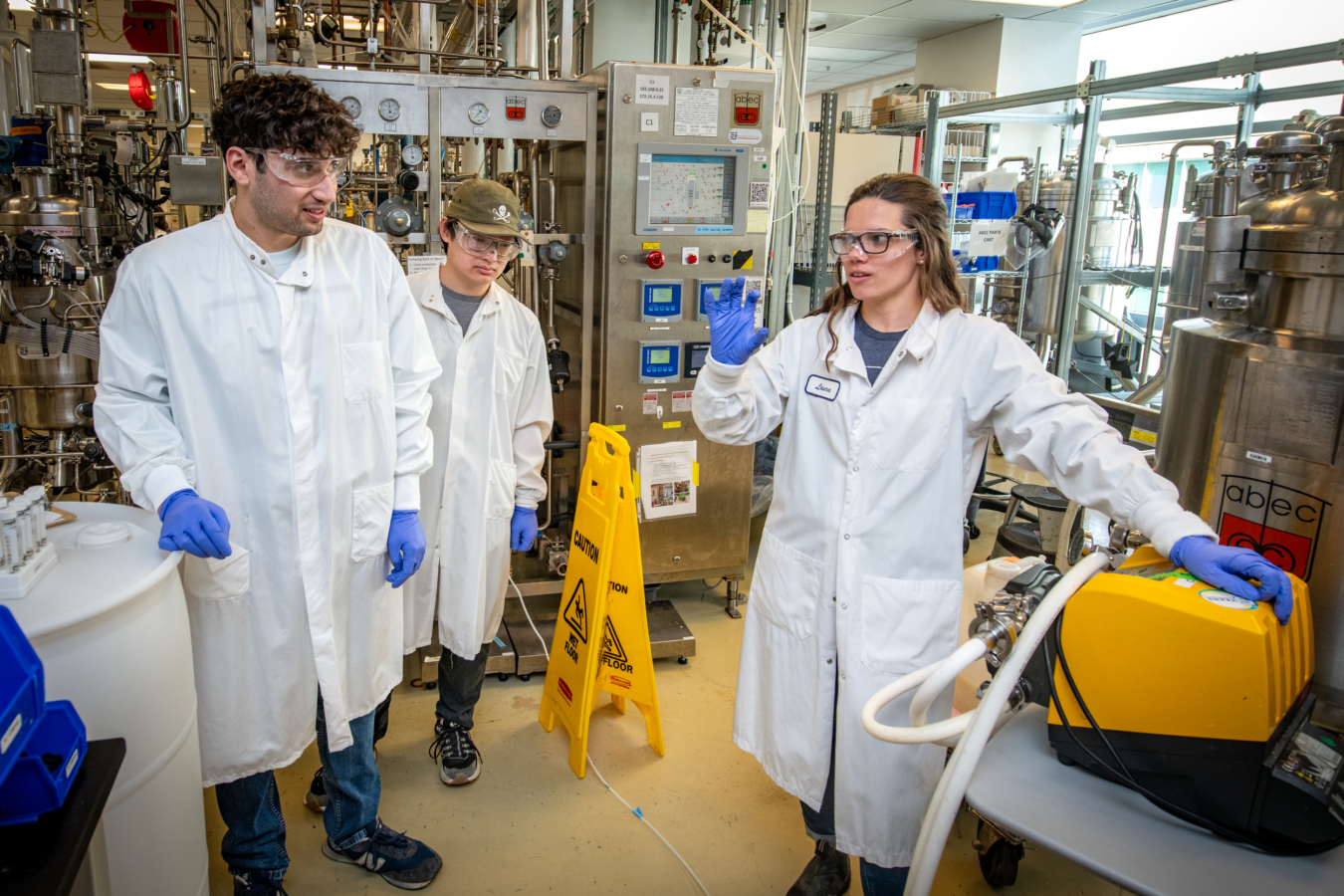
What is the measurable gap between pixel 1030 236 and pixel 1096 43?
142 inches

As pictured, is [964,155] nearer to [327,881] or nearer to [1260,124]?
[1260,124]

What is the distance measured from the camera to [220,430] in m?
1.60

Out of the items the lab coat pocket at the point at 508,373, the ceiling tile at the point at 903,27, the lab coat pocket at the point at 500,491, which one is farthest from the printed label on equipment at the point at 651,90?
the ceiling tile at the point at 903,27

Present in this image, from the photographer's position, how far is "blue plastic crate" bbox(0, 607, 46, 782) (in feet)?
2.91

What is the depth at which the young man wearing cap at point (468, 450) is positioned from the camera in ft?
7.23

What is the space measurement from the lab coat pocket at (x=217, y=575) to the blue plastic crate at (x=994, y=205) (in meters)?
4.05

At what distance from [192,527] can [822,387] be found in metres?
1.13

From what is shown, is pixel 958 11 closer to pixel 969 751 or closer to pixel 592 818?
pixel 592 818

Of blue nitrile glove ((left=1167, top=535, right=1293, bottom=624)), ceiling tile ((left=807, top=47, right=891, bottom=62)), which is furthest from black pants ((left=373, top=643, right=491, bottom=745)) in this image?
ceiling tile ((left=807, top=47, right=891, bottom=62))

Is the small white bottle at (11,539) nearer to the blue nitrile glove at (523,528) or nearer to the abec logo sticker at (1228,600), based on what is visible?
the blue nitrile glove at (523,528)

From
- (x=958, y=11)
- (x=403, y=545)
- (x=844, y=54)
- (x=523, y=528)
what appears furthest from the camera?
(x=844, y=54)

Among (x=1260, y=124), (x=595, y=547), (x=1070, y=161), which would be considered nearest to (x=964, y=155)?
(x=1070, y=161)

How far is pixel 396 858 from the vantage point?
1.96 m

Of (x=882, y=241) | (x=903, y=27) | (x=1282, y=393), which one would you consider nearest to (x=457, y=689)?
(x=882, y=241)
